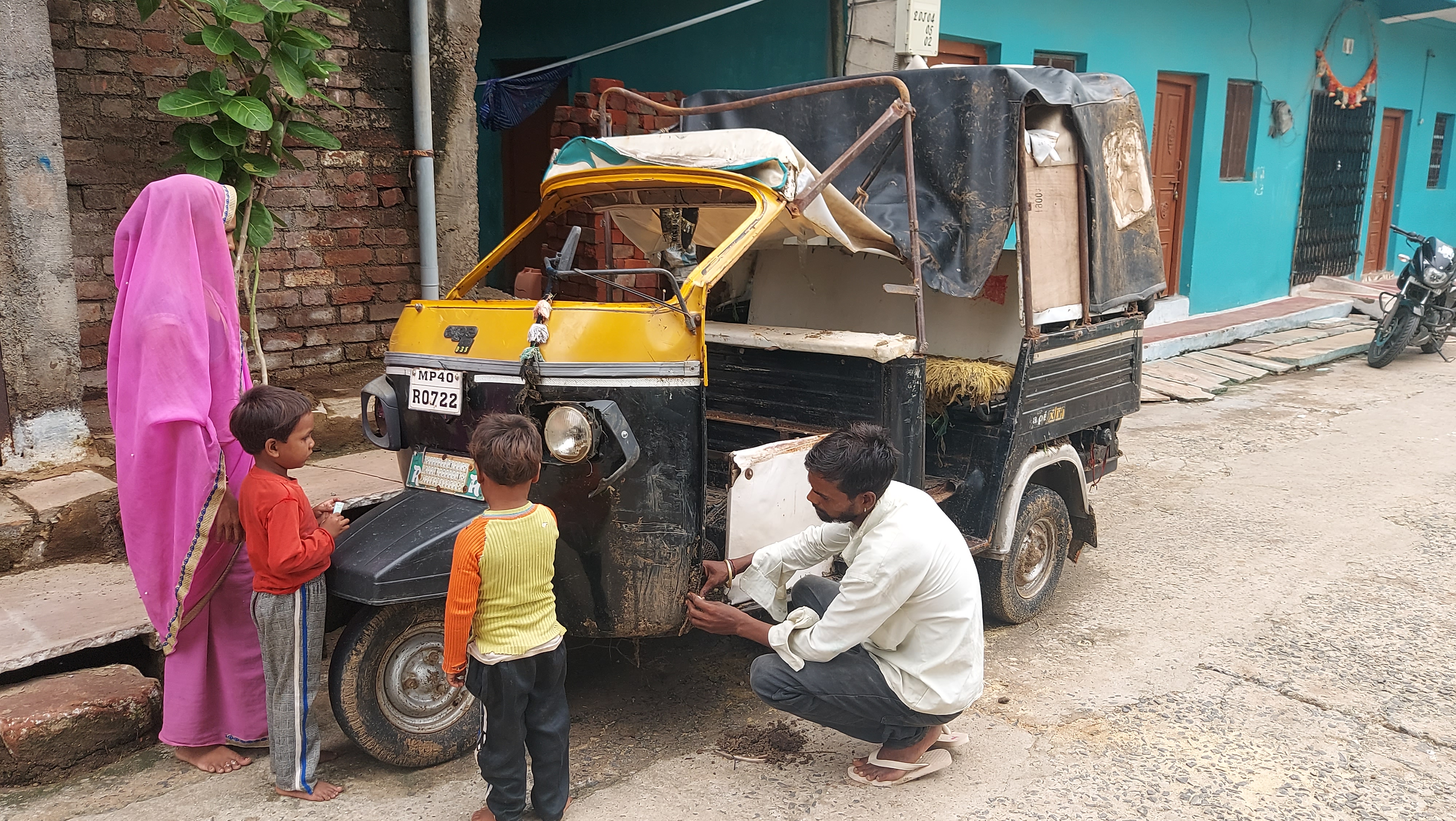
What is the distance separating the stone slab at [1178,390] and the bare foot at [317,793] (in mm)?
8353

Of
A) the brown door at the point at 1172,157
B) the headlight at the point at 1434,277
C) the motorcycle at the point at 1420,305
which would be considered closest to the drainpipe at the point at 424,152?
the brown door at the point at 1172,157

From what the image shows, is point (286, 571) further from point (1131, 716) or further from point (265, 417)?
point (1131, 716)

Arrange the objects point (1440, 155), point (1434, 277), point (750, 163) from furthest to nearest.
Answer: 1. point (1440, 155)
2. point (1434, 277)
3. point (750, 163)

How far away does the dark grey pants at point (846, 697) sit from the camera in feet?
10.8

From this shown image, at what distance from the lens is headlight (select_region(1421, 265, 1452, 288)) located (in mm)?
10844

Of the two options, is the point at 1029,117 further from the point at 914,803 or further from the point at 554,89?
the point at 554,89

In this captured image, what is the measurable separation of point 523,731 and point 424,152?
3.87 metres

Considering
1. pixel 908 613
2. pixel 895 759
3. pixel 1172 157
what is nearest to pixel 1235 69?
pixel 1172 157

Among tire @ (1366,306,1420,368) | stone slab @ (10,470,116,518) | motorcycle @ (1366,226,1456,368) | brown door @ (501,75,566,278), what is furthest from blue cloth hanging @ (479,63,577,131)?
tire @ (1366,306,1420,368)

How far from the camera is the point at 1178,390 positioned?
970 centimetres

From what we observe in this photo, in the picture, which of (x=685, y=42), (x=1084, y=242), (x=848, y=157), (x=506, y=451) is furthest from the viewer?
(x=685, y=42)

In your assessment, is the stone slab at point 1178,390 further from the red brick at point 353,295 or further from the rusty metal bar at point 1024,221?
the red brick at point 353,295

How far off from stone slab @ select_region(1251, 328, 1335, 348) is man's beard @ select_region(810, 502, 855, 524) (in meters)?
10.4

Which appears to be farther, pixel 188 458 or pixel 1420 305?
pixel 1420 305
